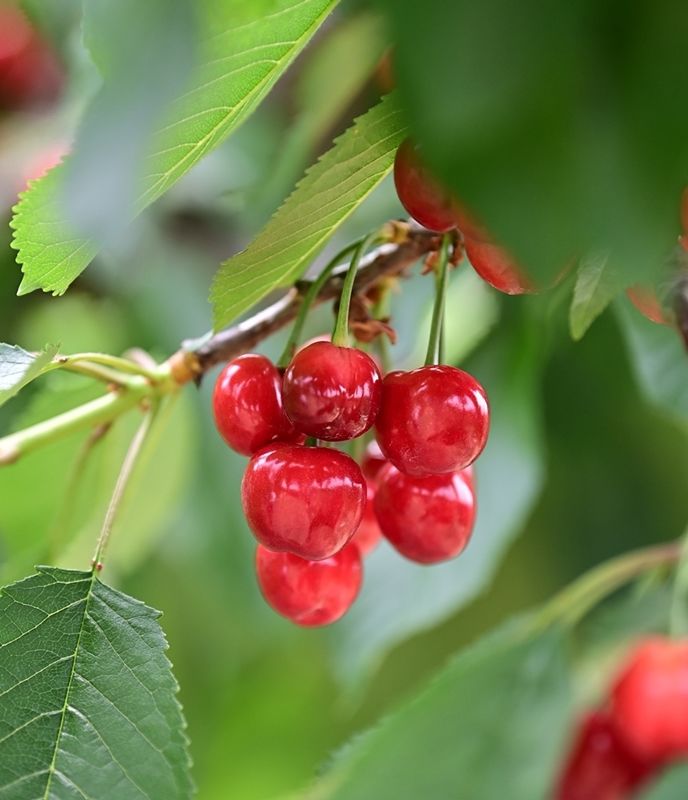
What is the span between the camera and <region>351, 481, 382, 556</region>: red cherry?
649mm

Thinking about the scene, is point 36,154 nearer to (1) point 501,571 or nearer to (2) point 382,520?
(1) point 501,571

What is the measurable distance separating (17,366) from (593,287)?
28 centimetres

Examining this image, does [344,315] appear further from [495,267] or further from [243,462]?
[243,462]

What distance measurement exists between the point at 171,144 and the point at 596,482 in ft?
3.79

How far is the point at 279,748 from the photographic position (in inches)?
59.9

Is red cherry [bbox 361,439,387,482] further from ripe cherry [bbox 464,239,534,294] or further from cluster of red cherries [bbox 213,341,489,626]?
ripe cherry [bbox 464,239,534,294]

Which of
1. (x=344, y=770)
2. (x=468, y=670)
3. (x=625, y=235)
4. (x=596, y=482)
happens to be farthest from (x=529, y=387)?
(x=625, y=235)

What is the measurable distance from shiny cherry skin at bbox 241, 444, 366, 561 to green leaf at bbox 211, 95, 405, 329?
81 mm

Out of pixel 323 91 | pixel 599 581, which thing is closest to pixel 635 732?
pixel 599 581

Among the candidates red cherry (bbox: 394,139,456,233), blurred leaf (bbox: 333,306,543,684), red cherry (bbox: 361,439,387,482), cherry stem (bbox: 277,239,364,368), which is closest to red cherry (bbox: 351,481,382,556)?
red cherry (bbox: 361,439,387,482)

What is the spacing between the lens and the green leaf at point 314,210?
1.45 feet

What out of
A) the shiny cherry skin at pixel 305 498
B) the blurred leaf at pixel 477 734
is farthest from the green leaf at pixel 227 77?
the blurred leaf at pixel 477 734

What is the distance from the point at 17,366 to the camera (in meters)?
0.54

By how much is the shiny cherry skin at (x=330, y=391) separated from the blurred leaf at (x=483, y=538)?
50 centimetres
